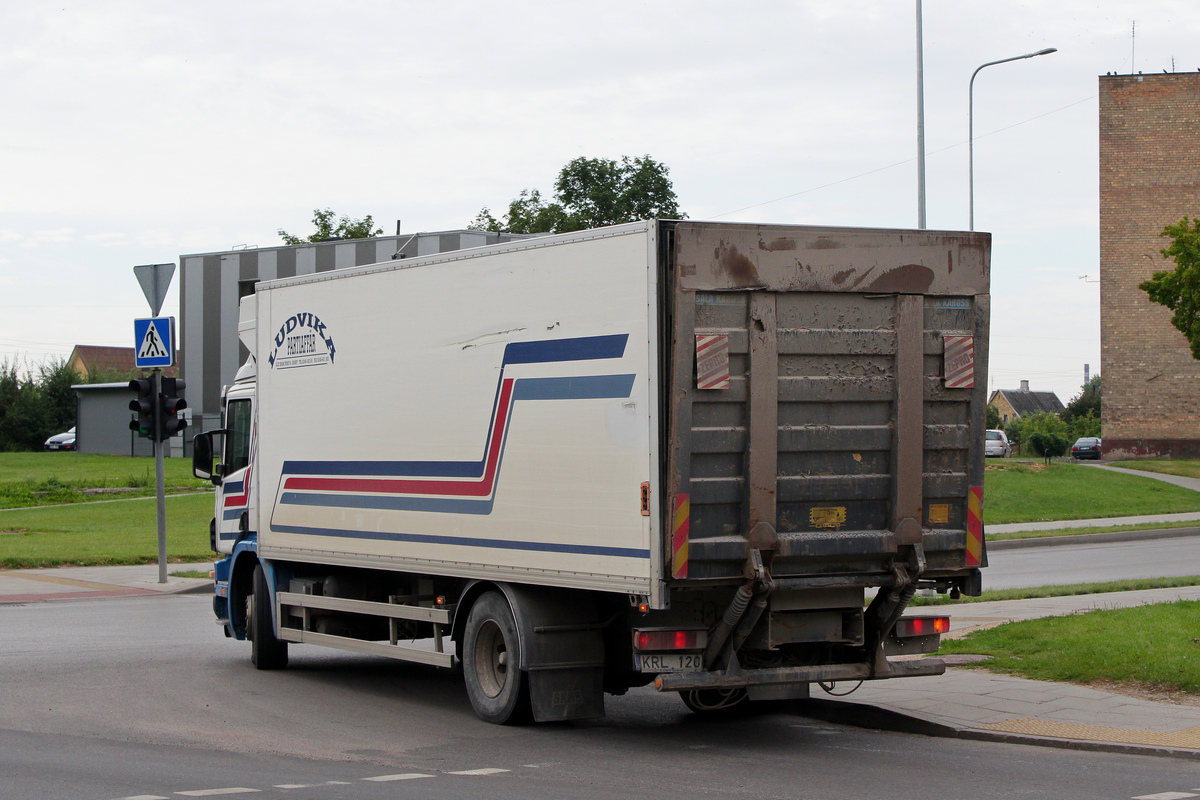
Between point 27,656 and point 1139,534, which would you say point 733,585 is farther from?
point 1139,534

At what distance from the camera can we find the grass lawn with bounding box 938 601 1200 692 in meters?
9.58

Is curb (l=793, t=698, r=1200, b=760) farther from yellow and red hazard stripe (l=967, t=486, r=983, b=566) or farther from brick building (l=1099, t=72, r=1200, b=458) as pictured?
brick building (l=1099, t=72, r=1200, b=458)

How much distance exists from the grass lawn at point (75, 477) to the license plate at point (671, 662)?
32.9m

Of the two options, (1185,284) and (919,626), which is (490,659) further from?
(1185,284)

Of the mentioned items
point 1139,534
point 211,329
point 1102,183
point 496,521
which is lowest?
point 1139,534

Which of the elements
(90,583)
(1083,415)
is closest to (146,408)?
(90,583)

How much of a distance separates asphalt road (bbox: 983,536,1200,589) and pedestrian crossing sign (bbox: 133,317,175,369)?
12252 millimetres

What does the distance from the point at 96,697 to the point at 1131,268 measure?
59.9 metres

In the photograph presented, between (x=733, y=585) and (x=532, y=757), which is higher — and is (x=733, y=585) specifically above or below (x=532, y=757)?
above

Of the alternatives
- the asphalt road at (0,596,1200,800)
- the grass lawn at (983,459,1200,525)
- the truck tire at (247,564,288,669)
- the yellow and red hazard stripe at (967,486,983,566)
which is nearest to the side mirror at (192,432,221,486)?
the truck tire at (247,564,288,669)

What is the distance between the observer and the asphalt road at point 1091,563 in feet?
60.9

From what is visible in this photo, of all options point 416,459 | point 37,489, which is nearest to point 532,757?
point 416,459

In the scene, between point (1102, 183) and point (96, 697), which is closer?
point (96, 697)

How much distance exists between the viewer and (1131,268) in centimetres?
6162
